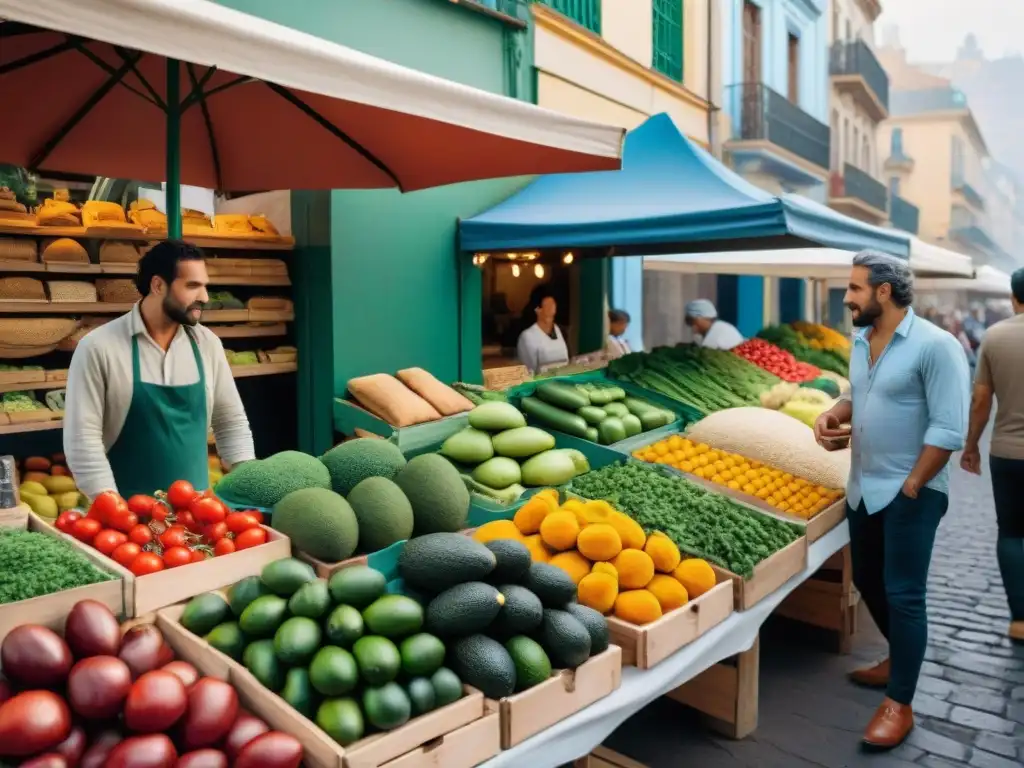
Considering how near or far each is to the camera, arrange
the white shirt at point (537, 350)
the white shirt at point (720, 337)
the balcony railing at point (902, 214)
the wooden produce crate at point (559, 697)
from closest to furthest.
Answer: the wooden produce crate at point (559, 697) → the white shirt at point (537, 350) → the white shirt at point (720, 337) → the balcony railing at point (902, 214)

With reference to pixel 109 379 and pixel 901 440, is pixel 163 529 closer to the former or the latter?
pixel 109 379

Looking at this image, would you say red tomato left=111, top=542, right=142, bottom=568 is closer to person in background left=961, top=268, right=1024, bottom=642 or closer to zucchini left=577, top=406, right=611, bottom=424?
zucchini left=577, top=406, right=611, bottom=424

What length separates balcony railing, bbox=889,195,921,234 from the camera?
30714 mm

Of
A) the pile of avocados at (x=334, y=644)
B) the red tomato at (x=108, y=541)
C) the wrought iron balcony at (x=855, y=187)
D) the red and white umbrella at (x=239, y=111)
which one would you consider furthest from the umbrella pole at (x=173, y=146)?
the wrought iron balcony at (x=855, y=187)

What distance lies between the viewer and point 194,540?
2.50 meters

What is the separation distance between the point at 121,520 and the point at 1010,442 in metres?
4.52

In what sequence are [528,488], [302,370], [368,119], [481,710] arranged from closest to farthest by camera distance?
[481,710]
[368,119]
[528,488]
[302,370]

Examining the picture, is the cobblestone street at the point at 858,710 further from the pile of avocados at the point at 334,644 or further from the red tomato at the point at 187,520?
the red tomato at the point at 187,520

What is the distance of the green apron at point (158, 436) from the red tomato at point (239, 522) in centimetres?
87

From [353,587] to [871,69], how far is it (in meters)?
25.4

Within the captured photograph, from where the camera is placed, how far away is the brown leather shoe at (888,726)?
356 cm

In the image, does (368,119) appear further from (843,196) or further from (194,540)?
(843,196)

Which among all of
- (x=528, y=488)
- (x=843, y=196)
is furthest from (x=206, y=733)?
(x=843, y=196)

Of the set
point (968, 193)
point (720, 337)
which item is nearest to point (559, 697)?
point (720, 337)
